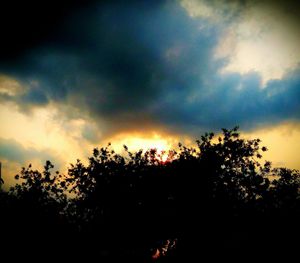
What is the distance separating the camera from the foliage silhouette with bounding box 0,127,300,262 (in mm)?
35781

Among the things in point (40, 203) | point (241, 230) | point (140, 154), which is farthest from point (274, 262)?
point (40, 203)

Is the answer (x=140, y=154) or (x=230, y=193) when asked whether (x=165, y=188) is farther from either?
(x=230, y=193)

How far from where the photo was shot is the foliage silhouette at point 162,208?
35.8 meters

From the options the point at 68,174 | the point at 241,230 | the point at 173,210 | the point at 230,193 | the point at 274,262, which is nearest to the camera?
the point at 274,262

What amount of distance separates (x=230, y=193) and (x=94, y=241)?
20.3 metres

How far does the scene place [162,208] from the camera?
3856cm

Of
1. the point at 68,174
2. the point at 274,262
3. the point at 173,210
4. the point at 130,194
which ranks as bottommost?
the point at 274,262

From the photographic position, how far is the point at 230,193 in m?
40.7

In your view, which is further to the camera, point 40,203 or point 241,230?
point 40,203

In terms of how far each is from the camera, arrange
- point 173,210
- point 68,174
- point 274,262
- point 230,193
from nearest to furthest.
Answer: point 274,262
point 173,210
point 230,193
point 68,174

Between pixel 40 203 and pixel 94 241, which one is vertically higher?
pixel 40 203

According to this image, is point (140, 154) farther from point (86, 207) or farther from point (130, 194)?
point (86, 207)

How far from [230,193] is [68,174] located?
2459cm

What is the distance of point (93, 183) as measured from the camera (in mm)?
42188
